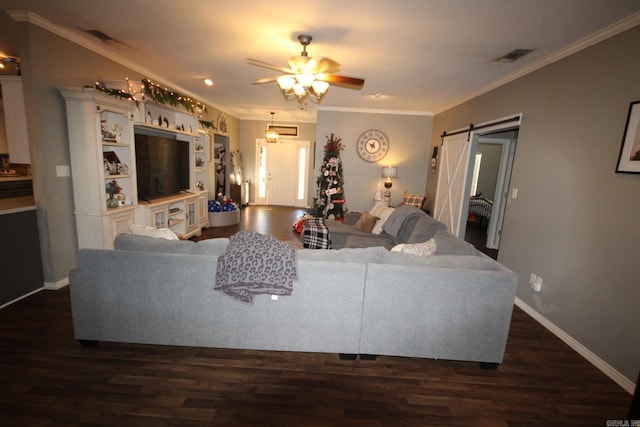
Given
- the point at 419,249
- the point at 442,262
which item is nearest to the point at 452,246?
the point at 419,249

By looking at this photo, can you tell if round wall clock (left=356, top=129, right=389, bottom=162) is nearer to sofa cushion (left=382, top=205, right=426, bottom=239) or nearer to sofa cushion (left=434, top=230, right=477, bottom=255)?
sofa cushion (left=382, top=205, right=426, bottom=239)

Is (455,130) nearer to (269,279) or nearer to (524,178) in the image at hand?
(524,178)

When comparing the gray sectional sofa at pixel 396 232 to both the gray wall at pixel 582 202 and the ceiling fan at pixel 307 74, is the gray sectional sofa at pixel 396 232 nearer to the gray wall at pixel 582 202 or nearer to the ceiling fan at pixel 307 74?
the gray wall at pixel 582 202

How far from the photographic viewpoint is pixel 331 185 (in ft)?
18.9

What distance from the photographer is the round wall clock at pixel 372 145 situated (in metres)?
6.11

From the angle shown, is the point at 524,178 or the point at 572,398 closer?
the point at 572,398

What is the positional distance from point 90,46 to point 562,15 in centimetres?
455

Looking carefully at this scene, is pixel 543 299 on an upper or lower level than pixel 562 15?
lower

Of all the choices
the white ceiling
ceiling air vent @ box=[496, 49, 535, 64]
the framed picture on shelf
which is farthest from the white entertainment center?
ceiling air vent @ box=[496, 49, 535, 64]

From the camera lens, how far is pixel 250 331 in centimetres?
201

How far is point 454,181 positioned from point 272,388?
14.4 feet

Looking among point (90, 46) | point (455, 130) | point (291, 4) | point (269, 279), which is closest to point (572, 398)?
point (269, 279)

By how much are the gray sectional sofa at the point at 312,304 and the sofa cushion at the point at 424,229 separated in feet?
3.37

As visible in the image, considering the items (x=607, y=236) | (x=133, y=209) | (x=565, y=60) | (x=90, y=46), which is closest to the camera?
(x=607, y=236)
